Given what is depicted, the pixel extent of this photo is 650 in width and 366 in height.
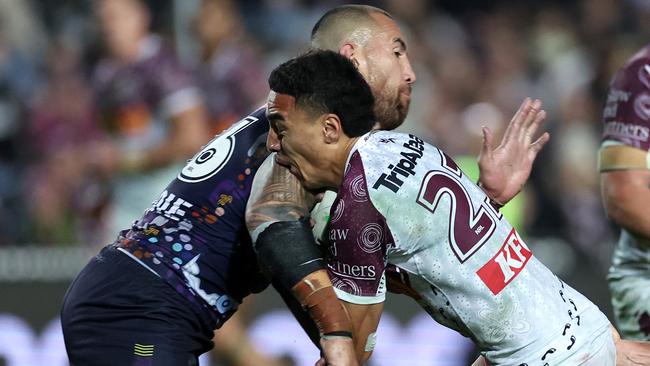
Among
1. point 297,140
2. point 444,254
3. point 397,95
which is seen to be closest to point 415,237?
point 444,254

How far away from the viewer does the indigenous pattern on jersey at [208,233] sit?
404 cm

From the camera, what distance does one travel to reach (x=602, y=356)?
3.70 m

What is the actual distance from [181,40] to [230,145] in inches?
232

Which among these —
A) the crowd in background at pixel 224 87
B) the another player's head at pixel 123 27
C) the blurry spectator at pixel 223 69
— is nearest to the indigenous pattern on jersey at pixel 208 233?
the crowd in background at pixel 224 87

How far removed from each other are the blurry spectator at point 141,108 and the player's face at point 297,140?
13.0ft

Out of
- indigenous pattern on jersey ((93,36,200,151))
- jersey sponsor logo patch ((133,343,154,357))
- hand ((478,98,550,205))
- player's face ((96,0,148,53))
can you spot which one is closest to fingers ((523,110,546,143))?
hand ((478,98,550,205))

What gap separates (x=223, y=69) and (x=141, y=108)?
139 cm

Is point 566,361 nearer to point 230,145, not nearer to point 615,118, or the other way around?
point 230,145

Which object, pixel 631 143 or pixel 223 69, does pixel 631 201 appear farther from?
pixel 223 69

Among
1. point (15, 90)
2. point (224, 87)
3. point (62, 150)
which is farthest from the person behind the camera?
point (15, 90)

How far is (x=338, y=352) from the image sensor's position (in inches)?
138

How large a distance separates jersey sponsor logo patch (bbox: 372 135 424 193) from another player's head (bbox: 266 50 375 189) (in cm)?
17

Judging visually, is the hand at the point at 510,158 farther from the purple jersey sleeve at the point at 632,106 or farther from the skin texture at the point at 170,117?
the skin texture at the point at 170,117

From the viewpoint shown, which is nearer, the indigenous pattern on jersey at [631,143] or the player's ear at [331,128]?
the player's ear at [331,128]
